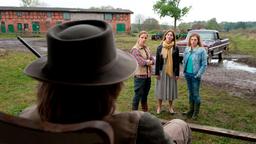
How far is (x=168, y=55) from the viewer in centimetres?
667

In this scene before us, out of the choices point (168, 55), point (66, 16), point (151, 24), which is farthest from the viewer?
point (151, 24)

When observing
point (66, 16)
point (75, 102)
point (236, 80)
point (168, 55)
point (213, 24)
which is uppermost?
point (66, 16)

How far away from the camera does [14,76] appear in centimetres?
1201

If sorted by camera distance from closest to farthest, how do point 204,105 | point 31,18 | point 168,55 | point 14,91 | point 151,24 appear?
point 168,55 < point 204,105 < point 14,91 < point 31,18 < point 151,24

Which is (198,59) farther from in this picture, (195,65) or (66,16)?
(66,16)

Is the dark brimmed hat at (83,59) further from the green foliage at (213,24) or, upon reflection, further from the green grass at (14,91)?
the green foliage at (213,24)

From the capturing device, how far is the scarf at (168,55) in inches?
261

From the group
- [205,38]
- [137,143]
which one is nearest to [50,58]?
[137,143]

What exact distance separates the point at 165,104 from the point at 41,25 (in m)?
53.9

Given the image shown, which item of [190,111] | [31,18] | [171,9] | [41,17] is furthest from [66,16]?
[190,111]

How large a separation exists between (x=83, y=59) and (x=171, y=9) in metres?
51.3

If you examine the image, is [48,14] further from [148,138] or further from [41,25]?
[148,138]

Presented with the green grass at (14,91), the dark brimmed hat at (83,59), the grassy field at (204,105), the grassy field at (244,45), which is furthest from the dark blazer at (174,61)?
the grassy field at (244,45)

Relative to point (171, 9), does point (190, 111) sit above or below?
below
